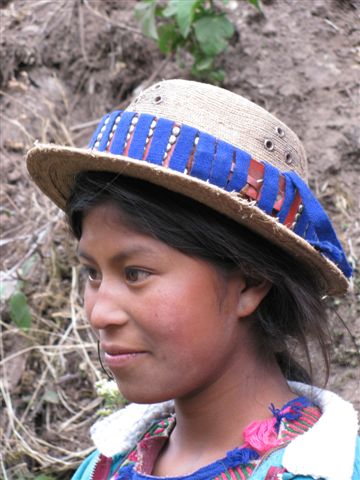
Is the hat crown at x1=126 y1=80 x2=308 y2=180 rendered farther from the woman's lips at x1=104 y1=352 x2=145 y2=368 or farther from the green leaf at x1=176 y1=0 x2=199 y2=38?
the green leaf at x1=176 y1=0 x2=199 y2=38

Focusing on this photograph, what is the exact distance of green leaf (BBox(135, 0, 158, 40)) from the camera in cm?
361

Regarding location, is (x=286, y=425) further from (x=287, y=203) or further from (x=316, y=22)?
(x=316, y=22)

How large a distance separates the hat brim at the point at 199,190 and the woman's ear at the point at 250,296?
10cm

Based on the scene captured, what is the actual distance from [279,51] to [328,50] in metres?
0.21

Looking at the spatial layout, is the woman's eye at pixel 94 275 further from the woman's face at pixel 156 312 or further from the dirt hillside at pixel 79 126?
the dirt hillside at pixel 79 126

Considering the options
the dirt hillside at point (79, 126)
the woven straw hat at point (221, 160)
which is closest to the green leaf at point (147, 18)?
the dirt hillside at point (79, 126)

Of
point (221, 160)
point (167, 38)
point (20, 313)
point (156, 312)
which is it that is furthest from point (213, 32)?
point (156, 312)

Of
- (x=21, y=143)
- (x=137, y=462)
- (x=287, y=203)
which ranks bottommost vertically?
(x=21, y=143)

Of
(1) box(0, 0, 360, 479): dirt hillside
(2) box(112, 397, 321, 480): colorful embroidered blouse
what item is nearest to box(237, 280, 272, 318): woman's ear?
(2) box(112, 397, 321, 480): colorful embroidered blouse

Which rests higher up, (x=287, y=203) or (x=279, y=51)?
(x=287, y=203)

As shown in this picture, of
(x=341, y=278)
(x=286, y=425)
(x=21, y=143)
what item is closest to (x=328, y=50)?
(x=21, y=143)

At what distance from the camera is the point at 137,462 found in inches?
76.9

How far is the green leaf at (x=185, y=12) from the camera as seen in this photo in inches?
129

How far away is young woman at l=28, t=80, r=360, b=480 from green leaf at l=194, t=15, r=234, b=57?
1.72m
